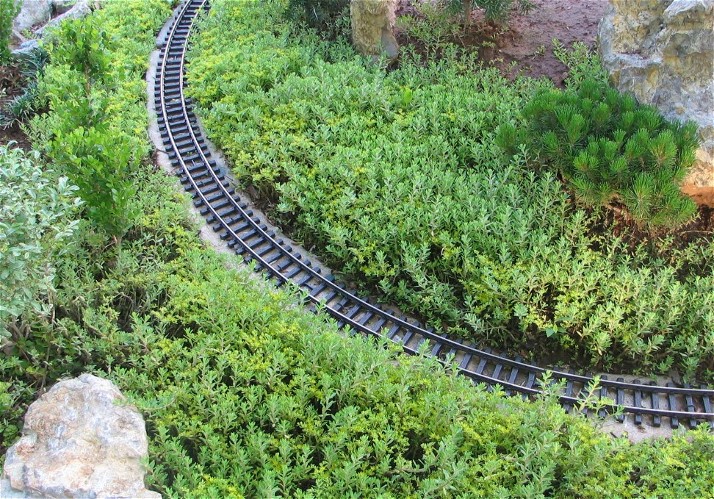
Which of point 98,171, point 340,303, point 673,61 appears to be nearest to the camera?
point 98,171

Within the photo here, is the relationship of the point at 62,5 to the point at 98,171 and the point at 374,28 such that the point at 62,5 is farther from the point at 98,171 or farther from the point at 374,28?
the point at 98,171

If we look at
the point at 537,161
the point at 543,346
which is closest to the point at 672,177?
the point at 537,161

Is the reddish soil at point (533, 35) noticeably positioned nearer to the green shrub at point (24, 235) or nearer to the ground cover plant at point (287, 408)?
the ground cover plant at point (287, 408)

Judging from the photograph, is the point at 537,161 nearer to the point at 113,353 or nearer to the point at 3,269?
the point at 113,353

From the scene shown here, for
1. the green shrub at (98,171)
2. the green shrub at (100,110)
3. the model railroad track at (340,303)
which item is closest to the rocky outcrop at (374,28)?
the model railroad track at (340,303)

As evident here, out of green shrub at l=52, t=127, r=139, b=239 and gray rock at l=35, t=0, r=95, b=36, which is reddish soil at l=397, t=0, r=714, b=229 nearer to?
gray rock at l=35, t=0, r=95, b=36

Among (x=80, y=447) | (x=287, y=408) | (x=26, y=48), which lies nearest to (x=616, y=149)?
(x=287, y=408)
